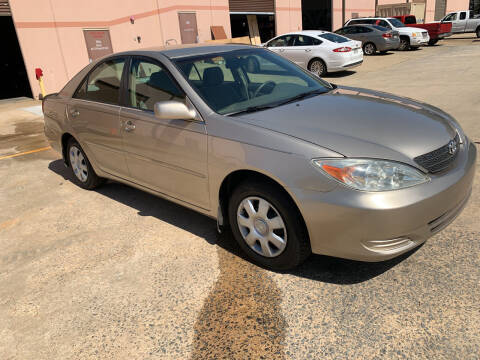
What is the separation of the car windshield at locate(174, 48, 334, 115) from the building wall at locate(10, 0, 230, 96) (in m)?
12.2

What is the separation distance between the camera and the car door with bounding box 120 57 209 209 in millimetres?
3385

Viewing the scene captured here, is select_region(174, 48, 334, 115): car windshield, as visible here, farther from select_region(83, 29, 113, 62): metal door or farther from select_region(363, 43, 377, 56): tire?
select_region(363, 43, 377, 56): tire

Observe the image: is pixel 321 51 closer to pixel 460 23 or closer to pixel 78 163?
pixel 78 163

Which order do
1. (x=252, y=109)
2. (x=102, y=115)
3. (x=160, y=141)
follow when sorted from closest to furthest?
(x=252, y=109), (x=160, y=141), (x=102, y=115)

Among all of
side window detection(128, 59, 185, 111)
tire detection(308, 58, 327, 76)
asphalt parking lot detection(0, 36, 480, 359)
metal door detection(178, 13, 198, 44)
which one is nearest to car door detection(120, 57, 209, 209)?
side window detection(128, 59, 185, 111)

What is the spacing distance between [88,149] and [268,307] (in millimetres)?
2966

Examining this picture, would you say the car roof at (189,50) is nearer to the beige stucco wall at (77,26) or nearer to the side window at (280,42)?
the beige stucco wall at (77,26)

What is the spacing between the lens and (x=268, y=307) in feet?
9.24

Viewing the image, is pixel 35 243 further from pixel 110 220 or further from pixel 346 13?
pixel 346 13

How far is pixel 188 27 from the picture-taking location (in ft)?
63.3

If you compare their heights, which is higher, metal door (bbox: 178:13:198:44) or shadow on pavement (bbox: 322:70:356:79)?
metal door (bbox: 178:13:198:44)

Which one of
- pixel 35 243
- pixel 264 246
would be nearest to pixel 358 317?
pixel 264 246

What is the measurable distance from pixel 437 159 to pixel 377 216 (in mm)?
697

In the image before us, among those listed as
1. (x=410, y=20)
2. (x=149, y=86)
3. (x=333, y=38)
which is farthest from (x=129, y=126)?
(x=410, y=20)
